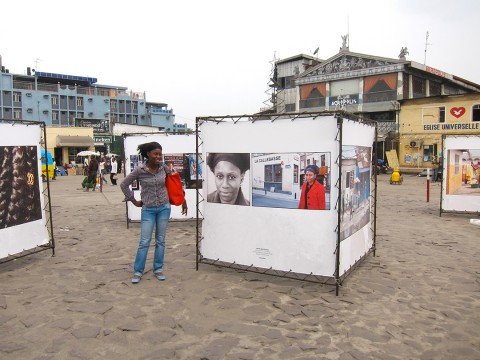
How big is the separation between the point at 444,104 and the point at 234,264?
108 ft

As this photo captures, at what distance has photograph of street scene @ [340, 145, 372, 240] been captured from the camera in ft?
17.3

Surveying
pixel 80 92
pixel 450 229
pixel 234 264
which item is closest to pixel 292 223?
pixel 234 264

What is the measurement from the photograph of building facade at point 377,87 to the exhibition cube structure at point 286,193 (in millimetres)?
30780

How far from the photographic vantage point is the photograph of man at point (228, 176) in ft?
18.8

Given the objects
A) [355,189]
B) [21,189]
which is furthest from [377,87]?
[21,189]

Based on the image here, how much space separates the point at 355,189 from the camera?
5789mm

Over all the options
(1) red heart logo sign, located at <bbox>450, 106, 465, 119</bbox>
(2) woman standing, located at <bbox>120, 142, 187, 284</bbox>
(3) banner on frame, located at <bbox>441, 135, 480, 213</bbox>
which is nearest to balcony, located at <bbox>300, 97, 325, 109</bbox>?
(1) red heart logo sign, located at <bbox>450, 106, 465, 119</bbox>

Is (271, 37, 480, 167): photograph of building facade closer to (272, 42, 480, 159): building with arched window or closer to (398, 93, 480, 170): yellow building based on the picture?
(272, 42, 480, 159): building with arched window

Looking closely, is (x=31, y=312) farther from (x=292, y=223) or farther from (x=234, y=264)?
(x=292, y=223)

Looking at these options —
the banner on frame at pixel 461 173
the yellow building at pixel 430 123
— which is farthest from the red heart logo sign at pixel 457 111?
the banner on frame at pixel 461 173

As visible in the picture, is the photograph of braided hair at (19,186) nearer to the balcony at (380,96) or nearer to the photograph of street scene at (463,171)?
the photograph of street scene at (463,171)

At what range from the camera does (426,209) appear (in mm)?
12836

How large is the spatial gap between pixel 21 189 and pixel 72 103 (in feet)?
224

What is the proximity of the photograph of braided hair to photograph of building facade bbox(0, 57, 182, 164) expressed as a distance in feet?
149
